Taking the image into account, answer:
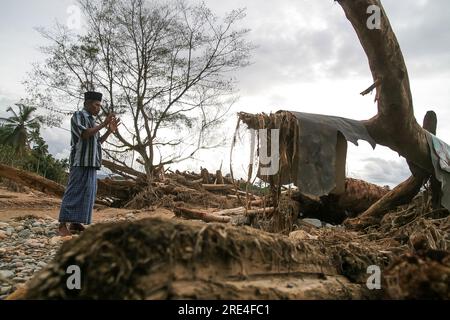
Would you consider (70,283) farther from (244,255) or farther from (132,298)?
(244,255)

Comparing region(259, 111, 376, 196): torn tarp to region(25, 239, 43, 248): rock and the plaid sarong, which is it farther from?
region(25, 239, 43, 248): rock

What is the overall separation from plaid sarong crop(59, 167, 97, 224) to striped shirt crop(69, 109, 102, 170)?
0.34ft

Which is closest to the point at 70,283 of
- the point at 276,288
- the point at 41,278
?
the point at 41,278

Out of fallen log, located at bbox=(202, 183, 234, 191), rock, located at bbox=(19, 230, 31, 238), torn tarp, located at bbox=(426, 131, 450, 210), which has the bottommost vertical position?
rock, located at bbox=(19, 230, 31, 238)

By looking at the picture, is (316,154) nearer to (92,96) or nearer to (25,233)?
(92,96)

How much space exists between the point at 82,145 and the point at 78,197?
0.64 metres

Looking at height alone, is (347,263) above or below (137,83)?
below

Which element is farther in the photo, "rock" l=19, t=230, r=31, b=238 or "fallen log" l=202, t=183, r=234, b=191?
"fallen log" l=202, t=183, r=234, b=191

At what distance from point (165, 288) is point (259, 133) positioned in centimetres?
385

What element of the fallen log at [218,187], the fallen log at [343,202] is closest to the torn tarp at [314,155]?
the fallen log at [343,202]

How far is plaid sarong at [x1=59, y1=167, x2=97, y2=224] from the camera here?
4848mm

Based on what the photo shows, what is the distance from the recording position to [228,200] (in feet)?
38.1

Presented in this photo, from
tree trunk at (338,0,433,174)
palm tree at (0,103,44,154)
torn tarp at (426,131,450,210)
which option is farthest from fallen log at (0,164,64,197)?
palm tree at (0,103,44,154)

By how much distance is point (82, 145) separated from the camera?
485cm
